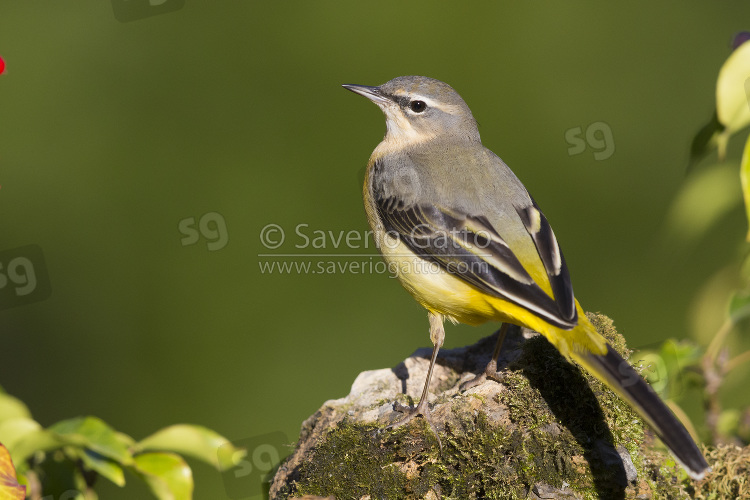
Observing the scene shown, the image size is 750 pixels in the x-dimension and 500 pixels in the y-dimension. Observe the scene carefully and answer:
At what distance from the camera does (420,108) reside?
5883mm

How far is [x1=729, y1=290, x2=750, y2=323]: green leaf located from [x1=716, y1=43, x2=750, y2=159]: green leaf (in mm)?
879

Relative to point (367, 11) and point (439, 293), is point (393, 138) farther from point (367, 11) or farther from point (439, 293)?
Result: point (367, 11)

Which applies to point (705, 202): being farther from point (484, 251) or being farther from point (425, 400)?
point (425, 400)

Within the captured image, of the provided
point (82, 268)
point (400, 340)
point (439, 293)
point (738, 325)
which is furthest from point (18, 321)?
point (738, 325)

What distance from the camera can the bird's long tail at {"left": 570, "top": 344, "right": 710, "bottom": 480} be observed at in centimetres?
347

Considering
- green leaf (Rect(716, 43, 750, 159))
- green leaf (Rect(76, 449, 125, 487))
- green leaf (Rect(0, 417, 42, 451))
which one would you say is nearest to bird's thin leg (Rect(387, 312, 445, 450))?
green leaf (Rect(76, 449, 125, 487))

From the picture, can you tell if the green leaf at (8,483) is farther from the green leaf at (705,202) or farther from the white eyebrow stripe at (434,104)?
the white eyebrow stripe at (434,104)

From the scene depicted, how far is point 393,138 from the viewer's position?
6.00 metres

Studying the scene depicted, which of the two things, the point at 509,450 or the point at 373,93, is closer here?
the point at 509,450

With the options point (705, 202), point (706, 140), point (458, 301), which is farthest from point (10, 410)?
point (705, 202)

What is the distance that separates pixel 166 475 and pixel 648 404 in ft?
7.61

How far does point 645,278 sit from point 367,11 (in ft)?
14.3

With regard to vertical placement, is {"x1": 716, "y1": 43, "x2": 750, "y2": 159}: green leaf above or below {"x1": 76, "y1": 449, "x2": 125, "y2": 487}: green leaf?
above

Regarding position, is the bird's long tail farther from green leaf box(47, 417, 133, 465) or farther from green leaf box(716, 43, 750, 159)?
green leaf box(47, 417, 133, 465)
